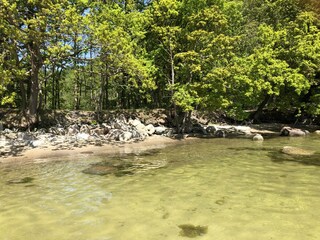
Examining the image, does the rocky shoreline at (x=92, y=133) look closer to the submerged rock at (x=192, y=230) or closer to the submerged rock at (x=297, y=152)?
the submerged rock at (x=297, y=152)

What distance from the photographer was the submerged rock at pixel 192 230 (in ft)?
21.6

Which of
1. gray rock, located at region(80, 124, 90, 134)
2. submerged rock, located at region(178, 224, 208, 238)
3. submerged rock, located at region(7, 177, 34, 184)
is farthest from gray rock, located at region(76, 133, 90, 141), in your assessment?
submerged rock, located at region(178, 224, 208, 238)

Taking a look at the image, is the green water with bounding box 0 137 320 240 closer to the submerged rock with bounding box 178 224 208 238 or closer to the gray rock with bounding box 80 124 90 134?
the submerged rock with bounding box 178 224 208 238

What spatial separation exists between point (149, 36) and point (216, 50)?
6.52 meters

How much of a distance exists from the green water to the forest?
8.27 meters

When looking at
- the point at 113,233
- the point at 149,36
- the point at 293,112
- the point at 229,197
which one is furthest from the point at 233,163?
the point at 293,112

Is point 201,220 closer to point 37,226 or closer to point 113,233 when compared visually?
point 113,233

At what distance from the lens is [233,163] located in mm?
14258

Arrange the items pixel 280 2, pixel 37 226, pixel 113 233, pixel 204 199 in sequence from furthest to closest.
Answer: pixel 280 2
pixel 204 199
pixel 37 226
pixel 113 233

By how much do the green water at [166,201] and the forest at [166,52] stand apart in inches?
326

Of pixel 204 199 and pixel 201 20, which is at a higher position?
pixel 201 20

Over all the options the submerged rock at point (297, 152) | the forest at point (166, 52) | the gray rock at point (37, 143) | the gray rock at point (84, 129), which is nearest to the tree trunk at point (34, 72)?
the forest at point (166, 52)

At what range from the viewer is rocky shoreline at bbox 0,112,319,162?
730 inches

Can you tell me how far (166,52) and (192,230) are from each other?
71.1 feet
